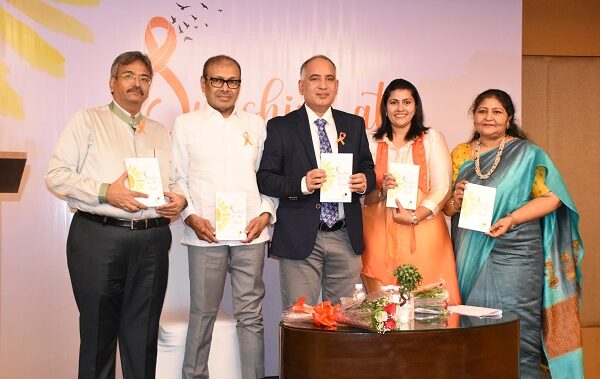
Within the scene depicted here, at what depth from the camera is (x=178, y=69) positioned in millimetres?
4305

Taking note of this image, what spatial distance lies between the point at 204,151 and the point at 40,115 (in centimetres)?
117

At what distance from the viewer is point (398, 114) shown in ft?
12.0

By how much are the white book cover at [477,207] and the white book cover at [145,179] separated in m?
A: 1.45

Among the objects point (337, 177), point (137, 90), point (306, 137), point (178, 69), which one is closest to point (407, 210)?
point (337, 177)

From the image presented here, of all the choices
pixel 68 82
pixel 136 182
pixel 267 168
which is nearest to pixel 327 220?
pixel 267 168

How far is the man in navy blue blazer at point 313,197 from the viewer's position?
3516mm

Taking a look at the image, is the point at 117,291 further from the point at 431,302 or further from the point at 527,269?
the point at 527,269

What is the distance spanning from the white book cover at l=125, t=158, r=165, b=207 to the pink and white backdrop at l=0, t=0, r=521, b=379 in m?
1.08

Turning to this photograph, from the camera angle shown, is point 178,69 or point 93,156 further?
point 178,69

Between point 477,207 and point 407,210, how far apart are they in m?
0.34

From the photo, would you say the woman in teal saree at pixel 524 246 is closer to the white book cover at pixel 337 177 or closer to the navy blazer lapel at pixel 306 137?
the white book cover at pixel 337 177

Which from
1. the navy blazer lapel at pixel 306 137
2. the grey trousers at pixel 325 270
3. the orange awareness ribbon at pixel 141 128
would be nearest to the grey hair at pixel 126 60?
the orange awareness ribbon at pixel 141 128

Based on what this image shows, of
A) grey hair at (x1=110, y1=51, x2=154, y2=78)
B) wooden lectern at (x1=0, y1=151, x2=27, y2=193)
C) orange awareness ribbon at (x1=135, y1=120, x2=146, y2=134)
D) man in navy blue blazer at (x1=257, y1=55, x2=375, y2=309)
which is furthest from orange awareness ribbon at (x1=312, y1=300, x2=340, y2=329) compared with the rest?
grey hair at (x1=110, y1=51, x2=154, y2=78)

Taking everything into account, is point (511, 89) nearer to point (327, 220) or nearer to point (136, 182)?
point (327, 220)
